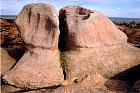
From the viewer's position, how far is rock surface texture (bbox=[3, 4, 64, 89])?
8.62m

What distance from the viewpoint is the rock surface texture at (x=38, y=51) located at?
8625 mm

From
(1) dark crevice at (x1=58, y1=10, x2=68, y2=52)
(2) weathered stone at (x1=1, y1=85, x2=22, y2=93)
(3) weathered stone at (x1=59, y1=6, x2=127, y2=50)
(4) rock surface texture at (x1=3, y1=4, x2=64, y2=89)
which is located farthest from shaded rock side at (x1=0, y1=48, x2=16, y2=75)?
(3) weathered stone at (x1=59, y1=6, x2=127, y2=50)

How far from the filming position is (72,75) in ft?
29.0

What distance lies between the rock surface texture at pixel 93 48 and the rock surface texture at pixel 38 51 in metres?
0.35

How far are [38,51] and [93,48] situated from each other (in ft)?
4.40

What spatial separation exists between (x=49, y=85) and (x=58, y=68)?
1.93 ft

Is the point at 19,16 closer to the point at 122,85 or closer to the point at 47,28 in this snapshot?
the point at 47,28

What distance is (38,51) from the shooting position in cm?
921

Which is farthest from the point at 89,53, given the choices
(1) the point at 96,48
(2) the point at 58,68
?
(2) the point at 58,68

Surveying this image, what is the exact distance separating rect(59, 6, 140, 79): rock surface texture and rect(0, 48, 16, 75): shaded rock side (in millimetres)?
1376

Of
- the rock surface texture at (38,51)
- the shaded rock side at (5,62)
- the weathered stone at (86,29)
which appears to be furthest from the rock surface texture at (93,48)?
the shaded rock side at (5,62)

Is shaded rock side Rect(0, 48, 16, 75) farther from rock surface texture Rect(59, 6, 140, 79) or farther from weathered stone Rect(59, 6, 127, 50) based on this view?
weathered stone Rect(59, 6, 127, 50)

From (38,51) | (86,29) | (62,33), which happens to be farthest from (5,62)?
(86,29)

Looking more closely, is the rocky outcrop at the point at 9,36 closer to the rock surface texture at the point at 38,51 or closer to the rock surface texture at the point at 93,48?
the rock surface texture at the point at 38,51
